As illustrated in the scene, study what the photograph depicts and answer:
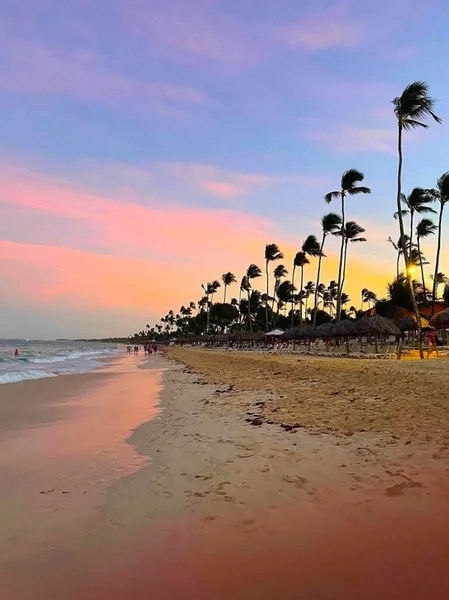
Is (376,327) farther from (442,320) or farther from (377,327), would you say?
(442,320)

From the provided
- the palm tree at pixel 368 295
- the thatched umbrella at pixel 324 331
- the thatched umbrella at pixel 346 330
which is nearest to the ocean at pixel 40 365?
Result: the thatched umbrella at pixel 324 331

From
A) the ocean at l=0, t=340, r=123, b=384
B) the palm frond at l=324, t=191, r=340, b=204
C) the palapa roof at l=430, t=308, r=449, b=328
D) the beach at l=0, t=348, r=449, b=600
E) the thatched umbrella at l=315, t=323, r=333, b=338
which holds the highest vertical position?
the palm frond at l=324, t=191, r=340, b=204

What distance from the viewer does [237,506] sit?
440 centimetres

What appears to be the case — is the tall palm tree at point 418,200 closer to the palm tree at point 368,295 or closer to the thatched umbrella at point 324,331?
the thatched umbrella at point 324,331

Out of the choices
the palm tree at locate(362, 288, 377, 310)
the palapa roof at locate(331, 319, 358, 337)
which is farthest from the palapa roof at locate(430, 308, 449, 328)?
the palm tree at locate(362, 288, 377, 310)

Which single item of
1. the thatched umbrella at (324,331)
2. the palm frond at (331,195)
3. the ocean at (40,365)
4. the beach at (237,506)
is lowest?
the ocean at (40,365)

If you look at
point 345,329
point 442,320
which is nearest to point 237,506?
point 442,320

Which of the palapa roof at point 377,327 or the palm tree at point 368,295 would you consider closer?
the palapa roof at point 377,327

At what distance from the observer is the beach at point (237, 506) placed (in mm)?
3109

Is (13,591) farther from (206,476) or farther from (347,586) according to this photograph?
(206,476)

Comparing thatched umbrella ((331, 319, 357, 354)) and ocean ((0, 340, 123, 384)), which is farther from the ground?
thatched umbrella ((331, 319, 357, 354))

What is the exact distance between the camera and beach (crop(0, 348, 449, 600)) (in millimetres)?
3109

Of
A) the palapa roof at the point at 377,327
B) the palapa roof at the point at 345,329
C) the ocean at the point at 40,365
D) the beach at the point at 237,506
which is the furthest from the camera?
the palapa roof at the point at 345,329

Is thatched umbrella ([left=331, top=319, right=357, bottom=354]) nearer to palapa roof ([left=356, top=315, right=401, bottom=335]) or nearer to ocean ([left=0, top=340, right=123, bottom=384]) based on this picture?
palapa roof ([left=356, top=315, right=401, bottom=335])
